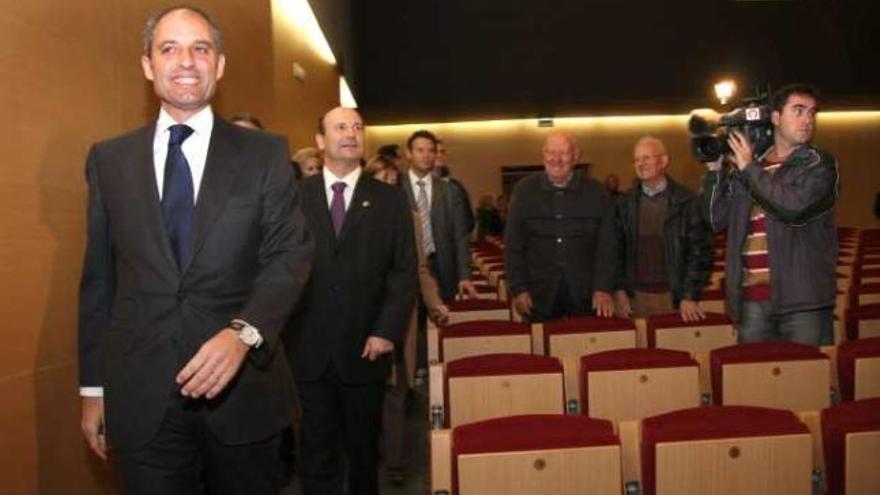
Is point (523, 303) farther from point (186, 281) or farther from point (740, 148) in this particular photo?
point (186, 281)

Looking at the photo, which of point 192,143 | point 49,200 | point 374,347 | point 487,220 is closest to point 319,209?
point 374,347

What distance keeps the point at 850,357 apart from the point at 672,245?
1531 mm

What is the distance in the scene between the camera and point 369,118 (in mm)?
15344

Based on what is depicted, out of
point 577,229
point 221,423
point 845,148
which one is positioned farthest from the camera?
point 845,148

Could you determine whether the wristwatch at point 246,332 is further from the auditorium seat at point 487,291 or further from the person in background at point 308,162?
the auditorium seat at point 487,291

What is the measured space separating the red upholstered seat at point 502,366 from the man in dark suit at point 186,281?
109 centimetres

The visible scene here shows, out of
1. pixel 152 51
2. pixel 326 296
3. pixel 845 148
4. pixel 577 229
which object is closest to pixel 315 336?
pixel 326 296

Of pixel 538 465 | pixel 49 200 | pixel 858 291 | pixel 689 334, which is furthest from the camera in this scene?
pixel 858 291

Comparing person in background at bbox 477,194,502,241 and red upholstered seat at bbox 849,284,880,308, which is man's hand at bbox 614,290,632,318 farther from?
person in background at bbox 477,194,502,241

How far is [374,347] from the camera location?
312cm

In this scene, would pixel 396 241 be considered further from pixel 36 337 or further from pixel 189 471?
pixel 189 471

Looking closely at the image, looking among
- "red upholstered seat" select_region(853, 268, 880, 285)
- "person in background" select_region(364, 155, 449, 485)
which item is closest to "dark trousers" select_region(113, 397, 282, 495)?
"person in background" select_region(364, 155, 449, 485)

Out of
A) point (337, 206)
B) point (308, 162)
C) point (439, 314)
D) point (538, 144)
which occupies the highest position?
point (538, 144)

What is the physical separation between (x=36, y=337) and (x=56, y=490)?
509mm
